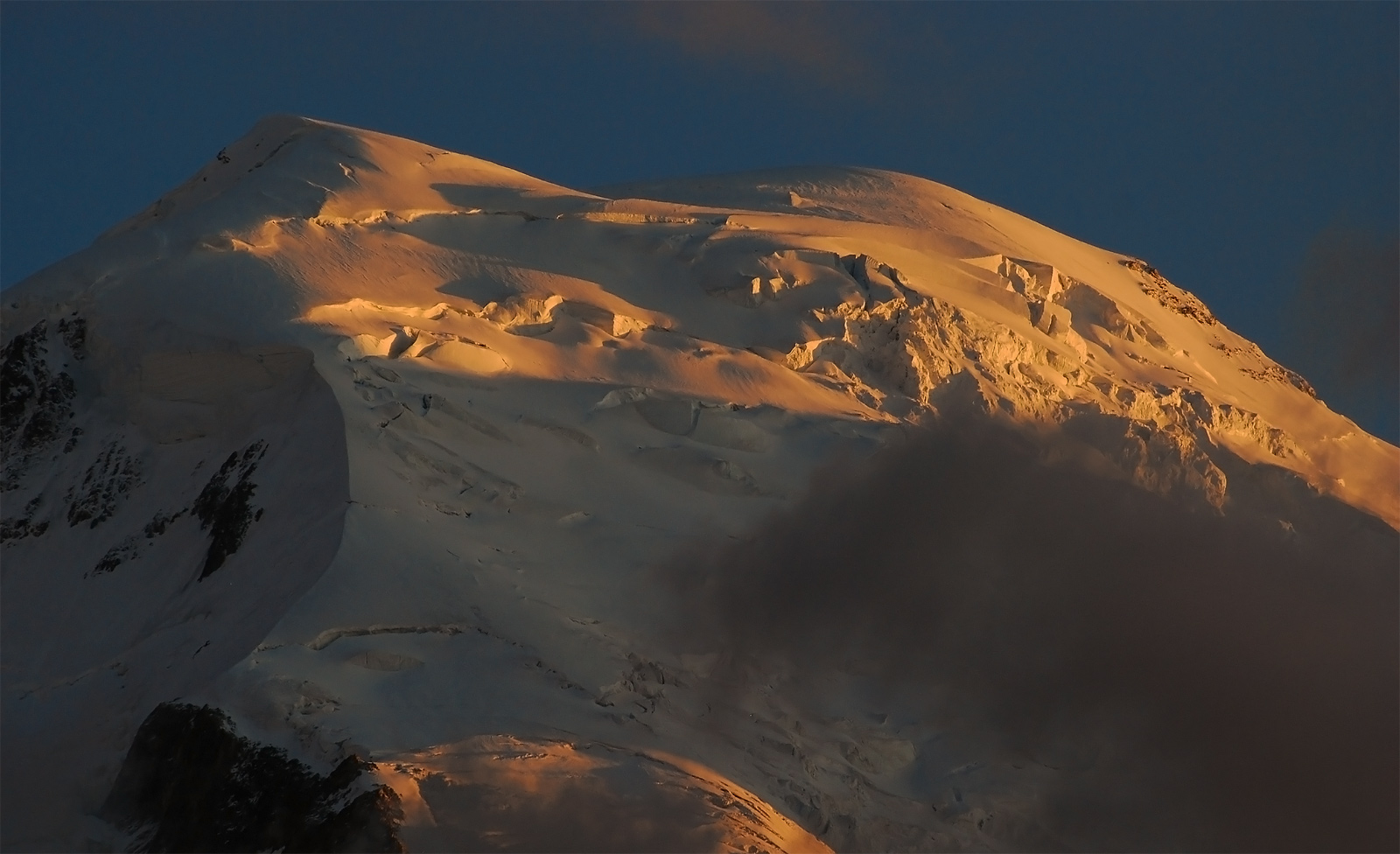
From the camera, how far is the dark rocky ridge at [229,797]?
20.4 metres

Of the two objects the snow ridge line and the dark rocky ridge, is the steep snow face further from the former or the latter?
the dark rocky ridge

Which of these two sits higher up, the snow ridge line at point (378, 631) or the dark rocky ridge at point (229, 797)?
the snow ridge line at point (378, 631)

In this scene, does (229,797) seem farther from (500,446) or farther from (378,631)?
(500,446)

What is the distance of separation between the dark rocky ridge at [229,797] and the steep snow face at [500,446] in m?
0.36

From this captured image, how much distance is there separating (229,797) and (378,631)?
9.79 ft

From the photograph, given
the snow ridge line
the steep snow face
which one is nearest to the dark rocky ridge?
the steep snow face

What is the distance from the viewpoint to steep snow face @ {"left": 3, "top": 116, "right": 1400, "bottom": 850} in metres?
23.0

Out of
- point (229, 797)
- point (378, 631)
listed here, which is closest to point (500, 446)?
point (378, 631)

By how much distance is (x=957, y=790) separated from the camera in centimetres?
2486

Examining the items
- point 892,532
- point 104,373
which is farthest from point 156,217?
point 892,532

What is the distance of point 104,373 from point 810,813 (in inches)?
544

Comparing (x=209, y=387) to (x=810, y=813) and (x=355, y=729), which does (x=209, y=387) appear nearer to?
(x=355, y=729)

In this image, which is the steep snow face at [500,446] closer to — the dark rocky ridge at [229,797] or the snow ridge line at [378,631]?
the snow ridge line at [378,631]

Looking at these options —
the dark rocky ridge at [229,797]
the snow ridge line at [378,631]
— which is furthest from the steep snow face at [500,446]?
the dark rocky ridge at [229,797]
